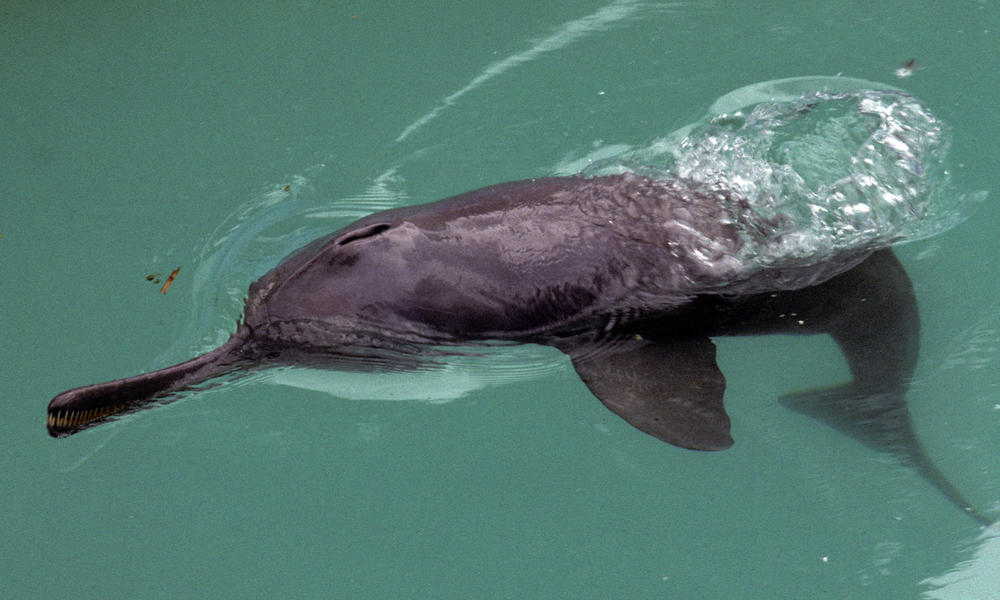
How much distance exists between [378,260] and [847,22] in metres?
3.41

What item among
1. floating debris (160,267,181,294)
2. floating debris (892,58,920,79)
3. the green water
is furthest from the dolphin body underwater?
floating debris (892,58,920,79)

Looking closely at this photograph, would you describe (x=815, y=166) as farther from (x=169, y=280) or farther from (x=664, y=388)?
(x=169, y=280)


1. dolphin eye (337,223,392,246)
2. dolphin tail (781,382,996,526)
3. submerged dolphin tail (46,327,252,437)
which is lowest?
dolphin tail (781,382,996,526)

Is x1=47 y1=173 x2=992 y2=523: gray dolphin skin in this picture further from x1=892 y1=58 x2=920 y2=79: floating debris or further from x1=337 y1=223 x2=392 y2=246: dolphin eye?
x1=892 y1=58 x2=920 y2=79: floating debris

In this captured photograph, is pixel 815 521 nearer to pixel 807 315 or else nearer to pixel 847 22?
pixel 807 315

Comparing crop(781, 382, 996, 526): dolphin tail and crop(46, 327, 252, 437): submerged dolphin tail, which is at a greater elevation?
crop(46, 327, 252, 437): submerged dolphin tail

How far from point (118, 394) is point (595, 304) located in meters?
1.79

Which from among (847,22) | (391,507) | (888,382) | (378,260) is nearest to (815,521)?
(888,382)

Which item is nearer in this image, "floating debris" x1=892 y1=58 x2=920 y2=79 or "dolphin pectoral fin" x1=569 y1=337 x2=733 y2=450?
"dolphin pectoral fin" x1=569 y1=337 x2=733 y2=450

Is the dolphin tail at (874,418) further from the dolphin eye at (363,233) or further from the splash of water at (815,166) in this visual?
the dolphin eye at (363,233)

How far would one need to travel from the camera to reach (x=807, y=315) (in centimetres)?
422

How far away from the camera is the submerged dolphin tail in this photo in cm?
342

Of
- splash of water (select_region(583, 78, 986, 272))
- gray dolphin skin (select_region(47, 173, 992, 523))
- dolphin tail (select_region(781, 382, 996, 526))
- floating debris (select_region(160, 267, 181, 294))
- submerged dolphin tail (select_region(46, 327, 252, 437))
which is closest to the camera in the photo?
submerged dolphin tail (select_region(46, 327, 252, 437))

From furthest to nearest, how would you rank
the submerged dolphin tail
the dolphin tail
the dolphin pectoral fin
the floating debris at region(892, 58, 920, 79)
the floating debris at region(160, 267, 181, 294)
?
the floating debris at region(892, 58, 920, 79) → the floating debris at region(160, 267, 181, 294) → the dolphin tail → the dolphin pectoral fin → the submerged dolphin tail
